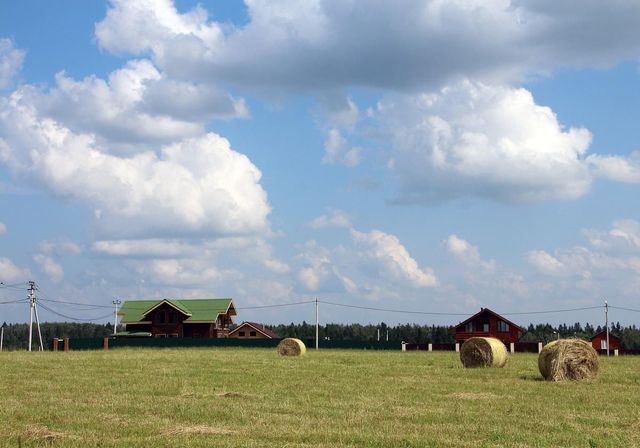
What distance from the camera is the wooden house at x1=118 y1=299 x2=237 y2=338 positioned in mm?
104125

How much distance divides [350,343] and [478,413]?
75141 millimetres

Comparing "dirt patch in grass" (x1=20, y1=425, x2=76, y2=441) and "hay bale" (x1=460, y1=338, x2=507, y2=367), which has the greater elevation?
"hay bale" (x1=460, y1=338, x2=507, y2=367)

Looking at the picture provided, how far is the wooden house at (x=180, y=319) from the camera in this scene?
104125 millimetres

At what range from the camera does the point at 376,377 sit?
92.4ft

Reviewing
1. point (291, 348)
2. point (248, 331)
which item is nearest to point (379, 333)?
point (248, 331)

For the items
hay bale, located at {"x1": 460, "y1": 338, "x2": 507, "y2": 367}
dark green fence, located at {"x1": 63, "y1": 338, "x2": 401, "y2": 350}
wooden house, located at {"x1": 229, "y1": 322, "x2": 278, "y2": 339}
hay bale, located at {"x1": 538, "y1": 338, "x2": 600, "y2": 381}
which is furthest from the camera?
wooden house, located at {"x1": 229, "y1": 322, "x2": 278, "y2": 339}

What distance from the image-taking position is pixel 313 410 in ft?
58.7

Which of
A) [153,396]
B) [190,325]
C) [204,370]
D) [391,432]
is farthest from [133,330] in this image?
[391,432]

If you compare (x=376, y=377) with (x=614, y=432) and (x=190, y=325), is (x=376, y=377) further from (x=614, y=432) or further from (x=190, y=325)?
(x=190, y=325)

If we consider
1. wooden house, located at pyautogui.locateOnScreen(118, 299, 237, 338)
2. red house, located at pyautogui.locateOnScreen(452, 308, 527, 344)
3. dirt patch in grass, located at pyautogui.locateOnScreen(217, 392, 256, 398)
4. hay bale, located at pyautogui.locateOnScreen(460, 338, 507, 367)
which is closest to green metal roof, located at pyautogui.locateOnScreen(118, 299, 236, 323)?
wooden house, located at pyautogui.locateOnScreen(118, 299, 237, 338)

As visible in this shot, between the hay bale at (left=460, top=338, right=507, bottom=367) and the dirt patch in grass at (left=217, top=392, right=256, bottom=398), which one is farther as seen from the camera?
the hay bale at (left=460, top=338, right=507, bottom=367)

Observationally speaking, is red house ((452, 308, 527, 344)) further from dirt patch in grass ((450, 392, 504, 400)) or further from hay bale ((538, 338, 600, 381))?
dirt patch in grass ((450, 392, 504, 400))

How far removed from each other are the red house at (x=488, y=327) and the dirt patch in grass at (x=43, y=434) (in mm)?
86598

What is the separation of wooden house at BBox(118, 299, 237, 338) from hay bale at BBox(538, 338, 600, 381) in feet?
258
